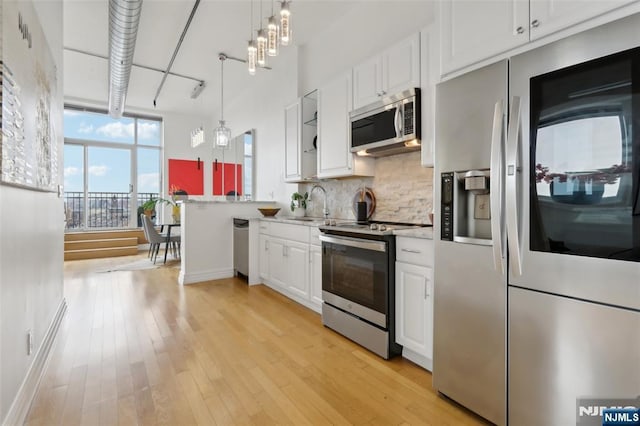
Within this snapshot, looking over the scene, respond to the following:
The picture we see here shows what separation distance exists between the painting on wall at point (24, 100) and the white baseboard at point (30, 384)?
1111 mm

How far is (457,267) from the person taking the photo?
171 centimetres

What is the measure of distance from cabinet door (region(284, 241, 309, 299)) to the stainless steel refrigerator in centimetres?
178

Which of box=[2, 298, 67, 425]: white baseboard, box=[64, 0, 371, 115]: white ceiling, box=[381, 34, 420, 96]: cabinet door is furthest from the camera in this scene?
box=[64, 0, 371, 115]: white ceiling

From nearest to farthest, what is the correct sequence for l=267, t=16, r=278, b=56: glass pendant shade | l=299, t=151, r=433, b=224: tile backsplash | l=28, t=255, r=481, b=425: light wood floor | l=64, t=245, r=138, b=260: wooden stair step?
l=28, t=255, r=481, b=425: light wood floor
l=267, t=16, r=278, b=56: glass pendant shade
l=299, t=151, r=433, b=224: tile backsplash
l=64, t=245, r=138, b=260: wooden stair step

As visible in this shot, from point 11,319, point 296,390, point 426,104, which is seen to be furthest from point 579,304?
point 11,319

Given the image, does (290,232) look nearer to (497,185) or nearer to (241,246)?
(241,246)

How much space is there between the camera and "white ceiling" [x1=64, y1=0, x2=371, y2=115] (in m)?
3.57

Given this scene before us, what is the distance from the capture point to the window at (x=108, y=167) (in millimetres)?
7047

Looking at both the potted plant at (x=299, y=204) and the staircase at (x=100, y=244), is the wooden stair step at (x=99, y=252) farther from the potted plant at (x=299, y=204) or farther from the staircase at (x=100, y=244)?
the potted plant at (x=299, y=204)

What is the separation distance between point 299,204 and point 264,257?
890 millimetres

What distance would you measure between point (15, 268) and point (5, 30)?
116 centimetres

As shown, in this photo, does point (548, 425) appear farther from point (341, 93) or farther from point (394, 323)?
point (341, 93)

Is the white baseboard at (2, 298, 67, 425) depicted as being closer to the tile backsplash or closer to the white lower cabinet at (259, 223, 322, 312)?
the white lower cabinet at (259, 223, 322, 312)
